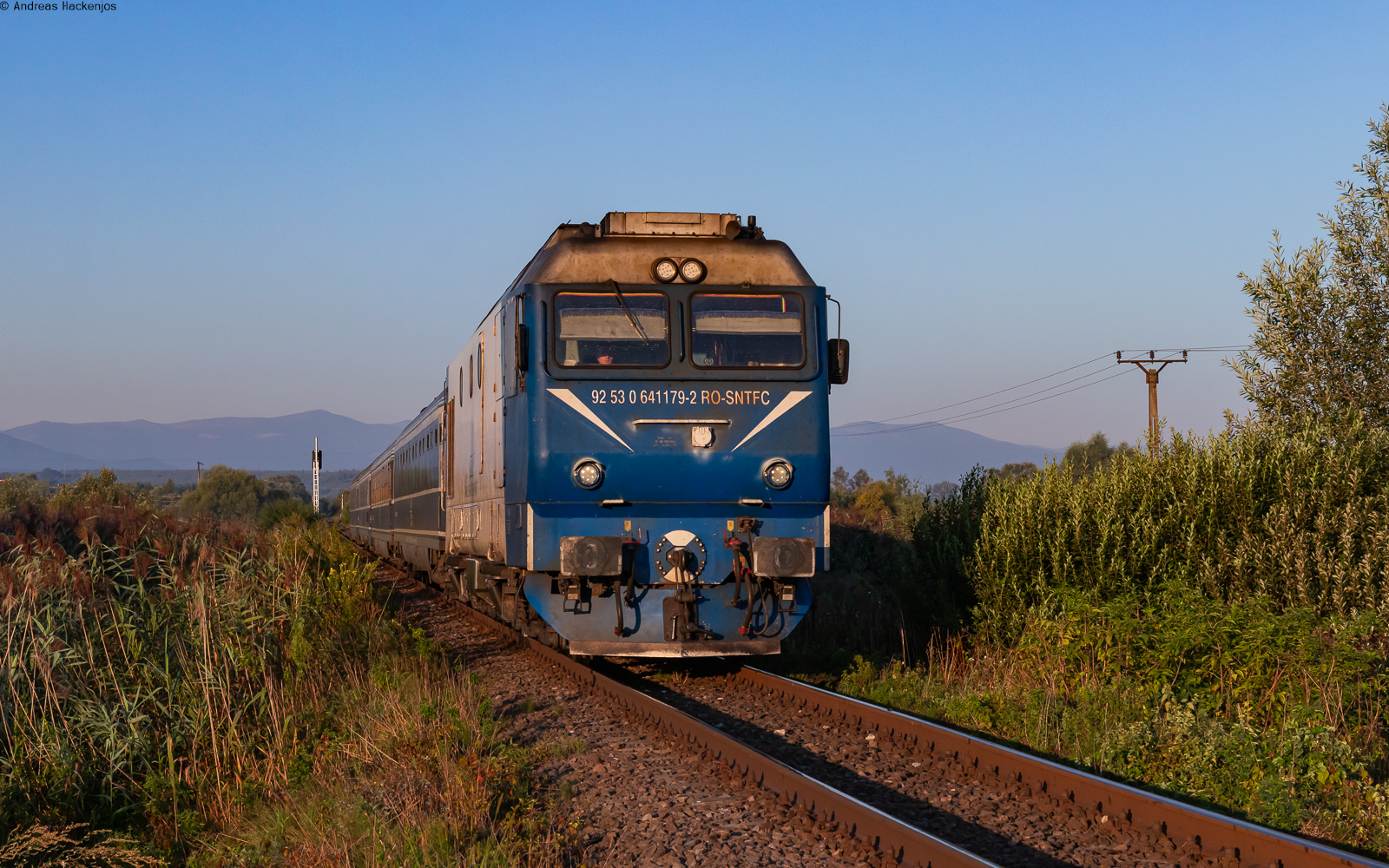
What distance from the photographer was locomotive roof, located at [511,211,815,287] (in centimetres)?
1009

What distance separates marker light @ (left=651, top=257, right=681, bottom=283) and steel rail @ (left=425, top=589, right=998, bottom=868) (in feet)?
11.7

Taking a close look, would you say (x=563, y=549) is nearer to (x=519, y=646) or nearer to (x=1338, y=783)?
(x=519, y=646)

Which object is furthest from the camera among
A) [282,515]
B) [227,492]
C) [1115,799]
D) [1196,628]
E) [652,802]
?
[227,492]

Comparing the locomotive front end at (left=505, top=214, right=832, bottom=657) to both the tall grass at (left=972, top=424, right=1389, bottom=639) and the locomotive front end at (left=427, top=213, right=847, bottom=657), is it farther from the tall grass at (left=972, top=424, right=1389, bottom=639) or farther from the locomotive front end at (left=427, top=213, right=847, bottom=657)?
the tall grass at (left=972, top=424, right=1389, bottom=639)

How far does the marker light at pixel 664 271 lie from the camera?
33.0ft

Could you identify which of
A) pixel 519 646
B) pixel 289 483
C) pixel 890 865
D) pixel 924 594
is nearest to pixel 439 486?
pixel 519 646

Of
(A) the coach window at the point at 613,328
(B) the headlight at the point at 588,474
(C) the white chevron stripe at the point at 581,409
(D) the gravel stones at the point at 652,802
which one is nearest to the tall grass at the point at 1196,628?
(D) the gravel stones at the point at 652,802

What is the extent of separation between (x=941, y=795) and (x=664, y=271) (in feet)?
17.1

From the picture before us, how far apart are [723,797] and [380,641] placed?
6523 mm

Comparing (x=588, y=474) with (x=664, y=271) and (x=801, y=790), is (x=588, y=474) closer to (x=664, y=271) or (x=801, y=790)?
(x=664, y=271)

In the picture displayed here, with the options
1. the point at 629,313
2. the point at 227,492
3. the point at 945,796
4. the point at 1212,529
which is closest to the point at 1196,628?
the point at 1212,529

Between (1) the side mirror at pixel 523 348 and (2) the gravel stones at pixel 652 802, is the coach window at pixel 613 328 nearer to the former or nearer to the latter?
(1) the side mirror at pixel 523 348

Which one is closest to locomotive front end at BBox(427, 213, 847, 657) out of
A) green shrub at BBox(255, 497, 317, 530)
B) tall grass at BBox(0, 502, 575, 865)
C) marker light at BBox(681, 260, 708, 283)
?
marker light at BBox(681, 260, 708, 283)

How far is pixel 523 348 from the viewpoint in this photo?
9.84 meters
